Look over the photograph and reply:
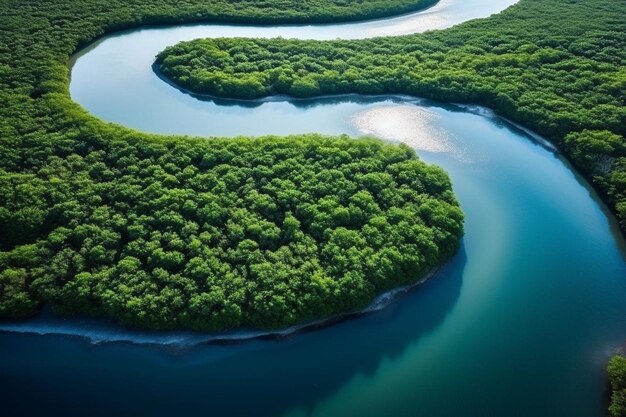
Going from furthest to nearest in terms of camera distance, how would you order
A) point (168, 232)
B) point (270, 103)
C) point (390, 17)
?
point (390, 17) < point (270, 103) < point (168, 232)

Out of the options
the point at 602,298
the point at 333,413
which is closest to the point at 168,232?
the point at 333,413

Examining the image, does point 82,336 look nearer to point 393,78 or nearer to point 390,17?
point 393,78

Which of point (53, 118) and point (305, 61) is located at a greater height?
point (305, 61)

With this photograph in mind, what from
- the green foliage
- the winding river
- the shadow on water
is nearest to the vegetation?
the winding river

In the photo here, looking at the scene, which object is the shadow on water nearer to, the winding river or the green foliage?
the winding river

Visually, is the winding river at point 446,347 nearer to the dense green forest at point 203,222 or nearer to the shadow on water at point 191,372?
the shadow on water at point 191,372

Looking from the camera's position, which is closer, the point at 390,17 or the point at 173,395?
the point at 173,395

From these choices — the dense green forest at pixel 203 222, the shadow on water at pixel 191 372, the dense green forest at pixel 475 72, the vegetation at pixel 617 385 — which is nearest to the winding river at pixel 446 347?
the shadow on water at pixel 191 372
